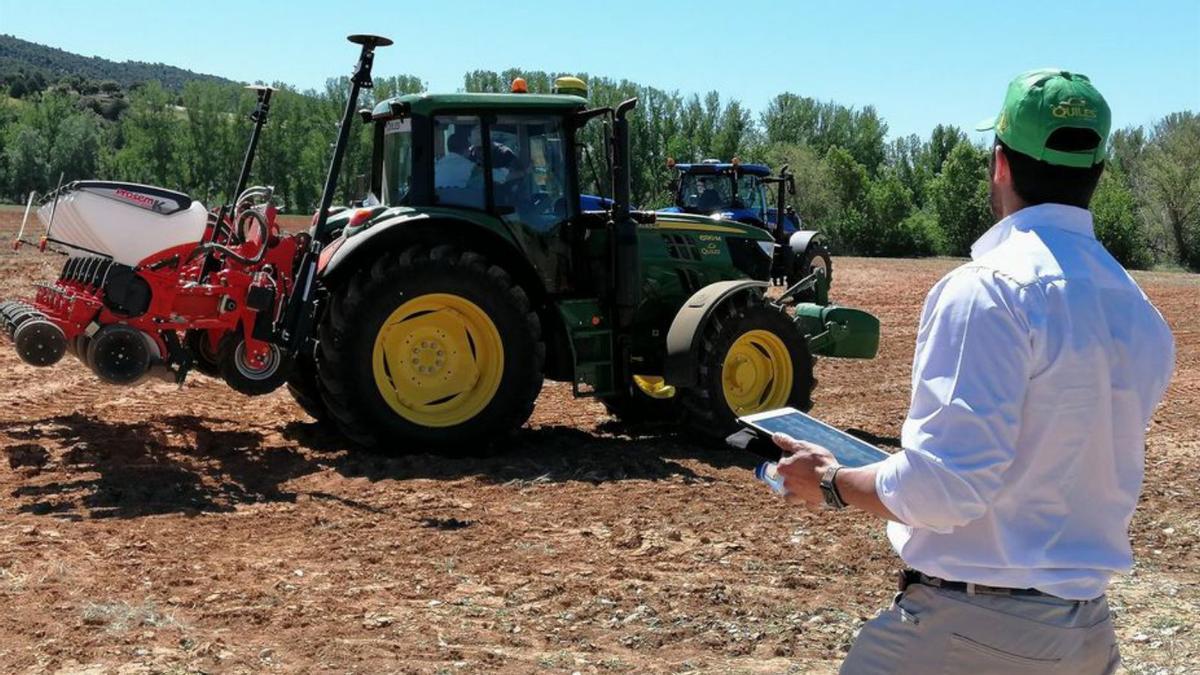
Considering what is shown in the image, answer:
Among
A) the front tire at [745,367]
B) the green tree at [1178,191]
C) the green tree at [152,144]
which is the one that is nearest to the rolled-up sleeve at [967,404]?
the front tire at [745,367]

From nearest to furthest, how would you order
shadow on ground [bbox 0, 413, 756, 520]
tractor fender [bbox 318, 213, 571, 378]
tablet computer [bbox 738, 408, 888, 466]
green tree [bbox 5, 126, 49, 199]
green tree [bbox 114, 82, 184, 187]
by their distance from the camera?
tablet computer [bbox 738, 408, 888, 466], shadow on ground [bbox 0, 413, 756, 520], tractor fender [bbox 318, 213, 571, 378], green tree [bbox 114, 82, 184, 187], green tree [bbox 5, 126, 49, 199]

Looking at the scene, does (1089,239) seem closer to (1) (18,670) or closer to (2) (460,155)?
(1) (18,670)

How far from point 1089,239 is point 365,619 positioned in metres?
3.33

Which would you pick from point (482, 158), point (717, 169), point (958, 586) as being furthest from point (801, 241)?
point (958, 586)

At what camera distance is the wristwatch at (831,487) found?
2234 millimetres

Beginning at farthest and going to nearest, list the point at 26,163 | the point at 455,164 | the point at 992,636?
the point at 26,163, the point at 455,164, the point at 992,636

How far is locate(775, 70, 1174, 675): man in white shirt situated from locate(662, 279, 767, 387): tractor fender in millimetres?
5892

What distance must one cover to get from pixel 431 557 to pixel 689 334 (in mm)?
3003

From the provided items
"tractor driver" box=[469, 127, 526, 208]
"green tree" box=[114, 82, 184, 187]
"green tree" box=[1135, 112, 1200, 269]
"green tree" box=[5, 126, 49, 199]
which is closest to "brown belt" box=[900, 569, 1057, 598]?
"tractor driver" box=[469, 127, 526, 208]

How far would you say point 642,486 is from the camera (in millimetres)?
7125

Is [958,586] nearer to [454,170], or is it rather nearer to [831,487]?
[831,487]

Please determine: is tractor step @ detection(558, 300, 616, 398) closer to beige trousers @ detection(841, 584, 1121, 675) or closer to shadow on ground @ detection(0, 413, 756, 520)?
shadow on ground @ detection(0, 413, 756, 520)

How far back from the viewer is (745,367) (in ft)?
27.9

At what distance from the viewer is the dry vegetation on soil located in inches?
179
